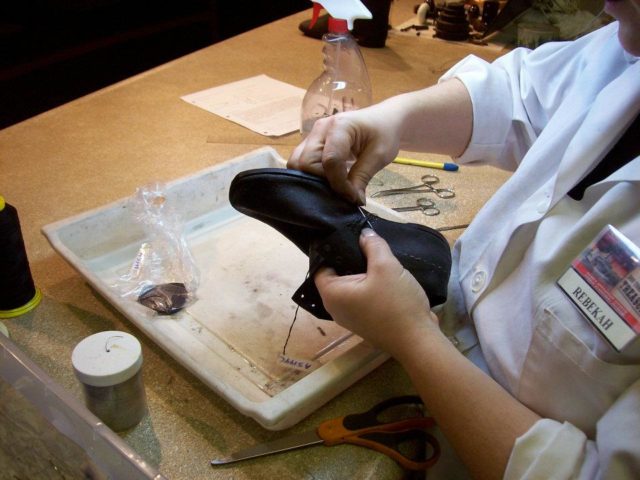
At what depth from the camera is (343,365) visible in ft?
1.88

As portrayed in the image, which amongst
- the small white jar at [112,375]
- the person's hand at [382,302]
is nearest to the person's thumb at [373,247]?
the person's hand at [382,302]

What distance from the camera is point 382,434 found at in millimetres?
541

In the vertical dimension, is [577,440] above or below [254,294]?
above

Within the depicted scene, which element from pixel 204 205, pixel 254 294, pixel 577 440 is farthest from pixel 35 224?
pixel 577 440

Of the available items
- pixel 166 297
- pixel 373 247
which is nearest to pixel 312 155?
pixel 373 247

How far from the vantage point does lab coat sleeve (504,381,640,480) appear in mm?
424

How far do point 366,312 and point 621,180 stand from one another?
0.87 feet

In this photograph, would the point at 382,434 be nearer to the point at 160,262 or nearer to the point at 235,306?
the point at 235,306

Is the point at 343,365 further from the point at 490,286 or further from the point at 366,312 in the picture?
the point at 490,286

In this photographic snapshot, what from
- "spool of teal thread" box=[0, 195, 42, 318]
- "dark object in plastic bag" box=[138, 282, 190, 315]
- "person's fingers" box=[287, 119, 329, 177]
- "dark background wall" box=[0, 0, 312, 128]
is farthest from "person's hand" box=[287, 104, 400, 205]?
"dark background wall" box=[0, 0, 312, 128]

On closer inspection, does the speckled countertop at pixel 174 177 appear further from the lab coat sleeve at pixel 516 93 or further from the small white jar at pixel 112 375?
the lab coat sleeve at pixel 516 93

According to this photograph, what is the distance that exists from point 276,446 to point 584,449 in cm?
27

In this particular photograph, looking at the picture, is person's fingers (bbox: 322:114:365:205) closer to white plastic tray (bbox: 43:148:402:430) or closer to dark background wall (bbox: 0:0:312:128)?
white plastic tray (bbox: 43:148:402:430)

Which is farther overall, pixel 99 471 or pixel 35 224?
pixel 35 224
